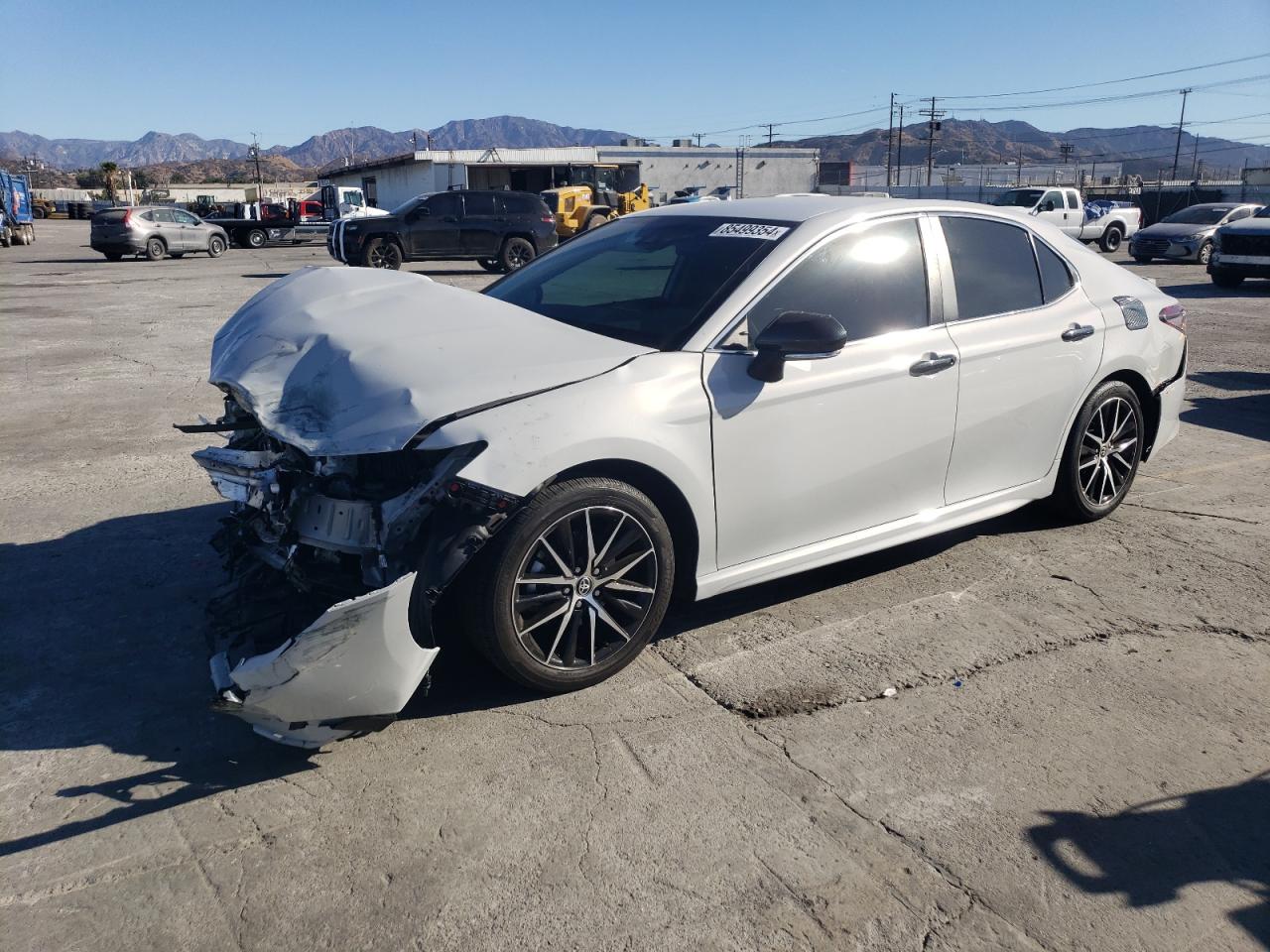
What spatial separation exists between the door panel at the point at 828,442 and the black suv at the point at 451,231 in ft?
60.5

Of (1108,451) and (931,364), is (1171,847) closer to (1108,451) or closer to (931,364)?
(931,364)

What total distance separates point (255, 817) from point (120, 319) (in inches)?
530

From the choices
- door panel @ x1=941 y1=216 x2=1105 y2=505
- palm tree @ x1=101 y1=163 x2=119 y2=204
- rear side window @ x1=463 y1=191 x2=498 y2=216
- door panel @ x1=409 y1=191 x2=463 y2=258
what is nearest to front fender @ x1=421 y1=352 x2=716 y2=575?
door panel @ x1=941 y1=216 x2=1105 y2=505

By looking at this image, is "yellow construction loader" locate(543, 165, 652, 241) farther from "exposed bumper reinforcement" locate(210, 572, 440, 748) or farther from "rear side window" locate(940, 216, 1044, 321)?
"exposed bumper reinforcement" locate(210, 572, 440, 748)

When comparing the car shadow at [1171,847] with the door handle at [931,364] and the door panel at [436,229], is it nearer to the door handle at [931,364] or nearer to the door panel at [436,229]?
the door handle at [931,364]

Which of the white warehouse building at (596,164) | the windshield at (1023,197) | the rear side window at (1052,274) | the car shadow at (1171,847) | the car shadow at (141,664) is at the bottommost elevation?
the car shadow at (1171,847)

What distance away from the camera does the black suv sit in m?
22.3

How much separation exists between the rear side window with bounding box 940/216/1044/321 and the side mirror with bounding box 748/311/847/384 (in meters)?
1.09

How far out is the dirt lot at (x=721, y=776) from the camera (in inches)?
101

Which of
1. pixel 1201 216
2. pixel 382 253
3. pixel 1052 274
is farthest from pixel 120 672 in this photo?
pixel 1201 216

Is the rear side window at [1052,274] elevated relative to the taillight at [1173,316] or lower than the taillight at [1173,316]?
elevated

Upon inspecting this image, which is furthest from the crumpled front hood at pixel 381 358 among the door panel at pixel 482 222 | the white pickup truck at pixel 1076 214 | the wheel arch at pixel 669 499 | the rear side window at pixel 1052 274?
the white pickup truck at pixel 1076 214

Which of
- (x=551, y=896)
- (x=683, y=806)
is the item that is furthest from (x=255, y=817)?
(x=683, y=806)

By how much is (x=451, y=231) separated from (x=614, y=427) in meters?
20.8
